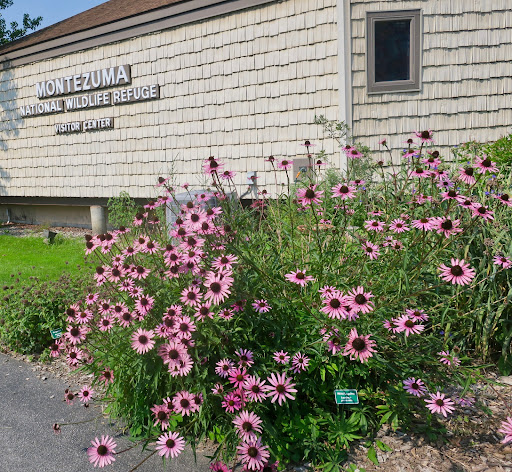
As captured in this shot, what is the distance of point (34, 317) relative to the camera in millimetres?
4938

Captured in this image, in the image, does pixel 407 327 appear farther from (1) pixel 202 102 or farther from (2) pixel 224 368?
(1) pixel 202 102

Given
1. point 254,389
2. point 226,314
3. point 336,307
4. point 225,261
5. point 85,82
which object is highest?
point 85,82

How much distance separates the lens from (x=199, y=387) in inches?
113

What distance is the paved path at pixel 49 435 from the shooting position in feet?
10.1

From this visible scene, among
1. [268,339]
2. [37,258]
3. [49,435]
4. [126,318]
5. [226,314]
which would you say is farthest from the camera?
[37,258]

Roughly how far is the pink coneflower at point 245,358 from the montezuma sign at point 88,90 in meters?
8.40

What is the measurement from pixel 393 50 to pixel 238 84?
2.66 meters

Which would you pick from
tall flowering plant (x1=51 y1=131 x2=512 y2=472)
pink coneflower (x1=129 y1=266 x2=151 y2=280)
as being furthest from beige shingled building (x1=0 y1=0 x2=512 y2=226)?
pink coneflower (x1=129 y1=266 x2=151 y2=280)

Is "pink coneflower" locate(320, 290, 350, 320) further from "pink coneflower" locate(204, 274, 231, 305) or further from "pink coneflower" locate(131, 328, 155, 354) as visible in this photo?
"pink coneflower" locate(131, 328, 155, 354)

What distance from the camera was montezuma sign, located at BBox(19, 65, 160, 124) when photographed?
10.8 m

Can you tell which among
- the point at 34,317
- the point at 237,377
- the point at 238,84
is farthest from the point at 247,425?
the point at 238,84

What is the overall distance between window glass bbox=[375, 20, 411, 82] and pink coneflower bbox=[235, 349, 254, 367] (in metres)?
6.20

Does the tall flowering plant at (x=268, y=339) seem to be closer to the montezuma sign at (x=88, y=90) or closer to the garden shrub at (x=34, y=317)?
the garden shrub at (x=34, y=317)

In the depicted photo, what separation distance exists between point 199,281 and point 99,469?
4.02 ft
